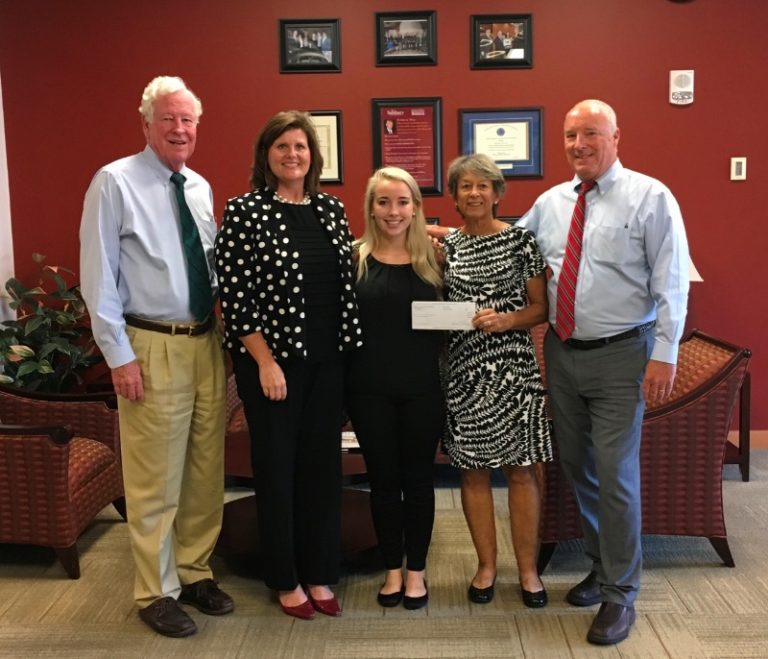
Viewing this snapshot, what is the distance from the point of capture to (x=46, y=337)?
3883mm

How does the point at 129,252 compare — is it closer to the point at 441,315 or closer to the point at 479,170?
the point at 441,315

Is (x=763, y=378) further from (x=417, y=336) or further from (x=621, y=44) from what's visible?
(x=417, y=336)

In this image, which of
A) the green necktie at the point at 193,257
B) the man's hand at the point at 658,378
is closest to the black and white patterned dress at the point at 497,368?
the man's hand at the point at 658,378

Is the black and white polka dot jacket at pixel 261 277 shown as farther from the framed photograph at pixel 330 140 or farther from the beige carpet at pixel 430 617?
the framed photograph at pixel 330 140

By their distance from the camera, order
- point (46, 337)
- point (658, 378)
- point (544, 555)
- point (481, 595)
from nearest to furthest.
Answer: point (658, 378) → point (481, 595) → point (544, 555) → point (46, 337)

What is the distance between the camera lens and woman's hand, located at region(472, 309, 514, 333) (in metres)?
2.31

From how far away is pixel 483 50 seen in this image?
4031 millimetres

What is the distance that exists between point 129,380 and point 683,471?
187 cm

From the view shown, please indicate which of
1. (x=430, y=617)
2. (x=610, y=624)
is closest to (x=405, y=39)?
(x=430, y=617)

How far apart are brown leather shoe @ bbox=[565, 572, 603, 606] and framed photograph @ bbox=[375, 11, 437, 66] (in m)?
2.68

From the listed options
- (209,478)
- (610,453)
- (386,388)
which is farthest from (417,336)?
(209,478)

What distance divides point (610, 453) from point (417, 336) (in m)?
0.65

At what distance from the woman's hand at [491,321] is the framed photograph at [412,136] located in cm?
194

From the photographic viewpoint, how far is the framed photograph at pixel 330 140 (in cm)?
409
